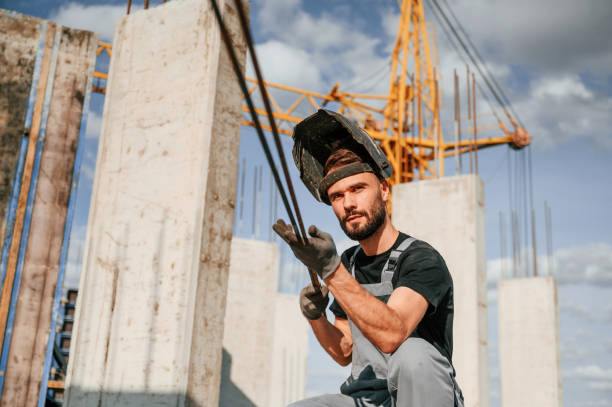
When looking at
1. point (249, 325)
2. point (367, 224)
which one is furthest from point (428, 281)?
point (249, 325)

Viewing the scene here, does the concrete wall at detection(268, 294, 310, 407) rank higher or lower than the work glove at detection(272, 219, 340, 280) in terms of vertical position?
lower

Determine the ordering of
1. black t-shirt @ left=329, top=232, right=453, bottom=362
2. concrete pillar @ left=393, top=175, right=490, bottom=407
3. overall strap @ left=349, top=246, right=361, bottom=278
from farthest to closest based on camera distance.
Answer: concrete pillar @ left=393, top=175, right=490, bottom=407 → overall strap @ left=349, top=246, right=361, bottom=278 → black t-shirt @ left=329, top=232, right=453, bottom=362

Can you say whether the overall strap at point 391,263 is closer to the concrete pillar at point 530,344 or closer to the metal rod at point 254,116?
the metal rod at point 254,116

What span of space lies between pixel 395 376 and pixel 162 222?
113 inches

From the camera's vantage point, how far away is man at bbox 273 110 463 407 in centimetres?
189

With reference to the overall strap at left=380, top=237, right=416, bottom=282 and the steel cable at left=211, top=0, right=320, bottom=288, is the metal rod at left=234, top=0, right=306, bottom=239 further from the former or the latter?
the overall strap at left=380, top=237, right=416, bottom=282

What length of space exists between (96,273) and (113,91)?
165cm

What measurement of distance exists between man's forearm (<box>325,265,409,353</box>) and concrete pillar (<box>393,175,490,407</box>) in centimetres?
746

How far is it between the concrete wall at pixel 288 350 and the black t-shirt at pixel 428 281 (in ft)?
64.9

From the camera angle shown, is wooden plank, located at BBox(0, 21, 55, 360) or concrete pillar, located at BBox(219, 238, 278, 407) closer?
wooden plank, located at BBox(0, 21, 55, 360)

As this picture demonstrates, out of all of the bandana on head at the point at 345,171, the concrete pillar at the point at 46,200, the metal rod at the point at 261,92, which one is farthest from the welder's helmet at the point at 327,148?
the concrete pillar at the point at 46,200

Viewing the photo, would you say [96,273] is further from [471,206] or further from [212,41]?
[471,206]

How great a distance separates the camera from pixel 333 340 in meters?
2.64

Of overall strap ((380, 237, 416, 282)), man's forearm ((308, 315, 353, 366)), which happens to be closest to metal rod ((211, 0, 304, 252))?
overall strap ((380, 237, 416, 282))
